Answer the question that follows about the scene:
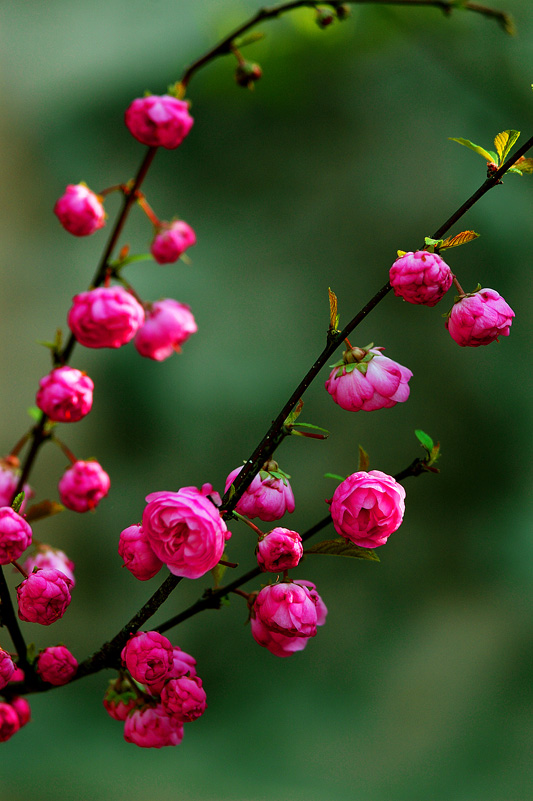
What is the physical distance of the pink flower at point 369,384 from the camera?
14.8 inches

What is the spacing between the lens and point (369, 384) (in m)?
0.38

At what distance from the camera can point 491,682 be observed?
4.16 feet

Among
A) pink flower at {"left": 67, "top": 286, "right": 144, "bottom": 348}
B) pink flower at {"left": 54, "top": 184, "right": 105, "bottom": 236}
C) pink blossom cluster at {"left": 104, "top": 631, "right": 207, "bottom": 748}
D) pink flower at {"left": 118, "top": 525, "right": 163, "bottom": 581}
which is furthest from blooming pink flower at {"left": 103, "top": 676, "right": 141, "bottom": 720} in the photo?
pink flower at {"left": 54, "top": 184, "right": 105, "bottom": 236}

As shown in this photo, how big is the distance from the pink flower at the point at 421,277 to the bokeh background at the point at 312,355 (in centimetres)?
88

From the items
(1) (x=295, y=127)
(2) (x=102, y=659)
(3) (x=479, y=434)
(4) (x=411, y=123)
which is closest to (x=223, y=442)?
(3) (x=479, y=434)

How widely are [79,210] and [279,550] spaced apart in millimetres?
315

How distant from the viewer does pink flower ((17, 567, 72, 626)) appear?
0.39 meters

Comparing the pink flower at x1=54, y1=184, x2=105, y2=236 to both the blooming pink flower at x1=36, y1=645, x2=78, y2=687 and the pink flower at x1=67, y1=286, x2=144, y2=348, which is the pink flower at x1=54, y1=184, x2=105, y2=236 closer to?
the pink flower at x1=67, y1=286, x2=144, y2=348

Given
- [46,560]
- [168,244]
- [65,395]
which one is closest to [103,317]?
[65,395]

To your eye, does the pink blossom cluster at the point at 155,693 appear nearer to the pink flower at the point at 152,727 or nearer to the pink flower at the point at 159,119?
the pink flower at the point at 152,727

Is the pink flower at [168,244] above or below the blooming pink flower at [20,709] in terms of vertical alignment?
above

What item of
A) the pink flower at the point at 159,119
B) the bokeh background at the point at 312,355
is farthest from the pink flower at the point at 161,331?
the bokeh background at the point at 312,355

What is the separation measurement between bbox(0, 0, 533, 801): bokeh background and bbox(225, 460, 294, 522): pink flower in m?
0.83

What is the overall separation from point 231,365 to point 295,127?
1.65ft
